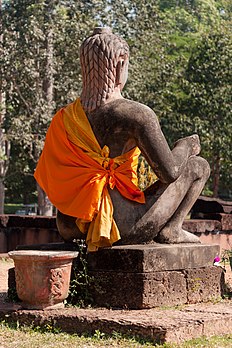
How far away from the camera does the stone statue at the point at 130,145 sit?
6621 mm

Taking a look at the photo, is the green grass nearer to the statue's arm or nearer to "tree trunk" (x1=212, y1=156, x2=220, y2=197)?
the statue's arm

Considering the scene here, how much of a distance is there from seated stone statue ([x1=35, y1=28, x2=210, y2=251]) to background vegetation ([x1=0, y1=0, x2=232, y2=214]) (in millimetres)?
16522

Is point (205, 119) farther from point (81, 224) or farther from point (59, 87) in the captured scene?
point (81, 224)

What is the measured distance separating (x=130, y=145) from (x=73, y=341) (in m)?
1.75

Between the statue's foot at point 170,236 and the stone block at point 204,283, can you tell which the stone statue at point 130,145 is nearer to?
the statue's foot at point 170,236

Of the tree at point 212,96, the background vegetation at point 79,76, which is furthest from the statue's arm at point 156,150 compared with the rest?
the tree at point 212,96

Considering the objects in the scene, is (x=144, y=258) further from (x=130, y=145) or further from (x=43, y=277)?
(x=130, y=145)

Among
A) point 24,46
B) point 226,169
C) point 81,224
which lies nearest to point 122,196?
point 81,224

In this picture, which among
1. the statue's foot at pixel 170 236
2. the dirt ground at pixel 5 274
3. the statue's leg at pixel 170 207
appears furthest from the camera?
the dirt ground at pixel 5 274

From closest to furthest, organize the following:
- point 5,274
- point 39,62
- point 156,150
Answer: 1. point 156,150
2. point 5,274
3. point 39,62

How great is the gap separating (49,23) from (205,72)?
7105mm

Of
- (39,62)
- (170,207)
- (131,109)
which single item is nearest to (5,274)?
(170,207)

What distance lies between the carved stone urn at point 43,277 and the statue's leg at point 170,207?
2.18ft

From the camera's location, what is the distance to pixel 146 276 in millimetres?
6395
